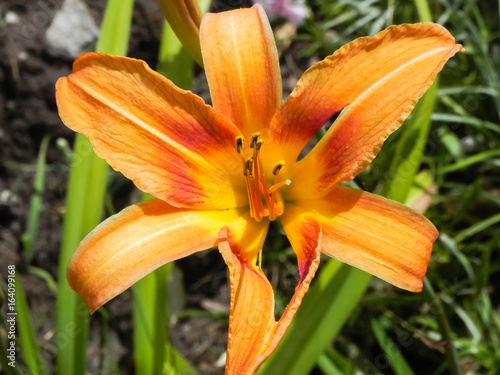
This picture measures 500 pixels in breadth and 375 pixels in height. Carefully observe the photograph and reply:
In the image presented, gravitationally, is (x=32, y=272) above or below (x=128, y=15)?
below

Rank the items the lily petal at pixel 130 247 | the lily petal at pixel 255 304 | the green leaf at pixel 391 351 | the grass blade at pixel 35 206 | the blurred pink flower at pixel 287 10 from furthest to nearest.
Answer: the blurred pink flower at pixel 287 10 < the grass blade at pixel 35 206 < the green leaf at pixel 391 351 < the lily petal at pixel 130 247 < the lily petal at pixel 255 304

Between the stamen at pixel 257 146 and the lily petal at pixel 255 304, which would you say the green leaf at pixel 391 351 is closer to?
the lily petal at pixel 255 304

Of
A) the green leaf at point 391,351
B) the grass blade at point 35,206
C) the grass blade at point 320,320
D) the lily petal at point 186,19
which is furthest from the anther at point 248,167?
the grass blade at point 35,206

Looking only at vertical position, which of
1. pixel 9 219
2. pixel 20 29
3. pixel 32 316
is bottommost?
pixel 32 316

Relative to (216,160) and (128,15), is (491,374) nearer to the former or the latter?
(216,160)

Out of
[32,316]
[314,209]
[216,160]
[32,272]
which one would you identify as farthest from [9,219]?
[314,209]

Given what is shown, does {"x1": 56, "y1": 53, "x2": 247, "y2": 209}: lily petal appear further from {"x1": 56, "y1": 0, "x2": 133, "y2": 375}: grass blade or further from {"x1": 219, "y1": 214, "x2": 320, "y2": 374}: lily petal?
{"x1": 56, "y1": 0, "x2": 133, "y2": 375}: grass blade

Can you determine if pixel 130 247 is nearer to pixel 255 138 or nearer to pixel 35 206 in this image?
pixel 255 138
